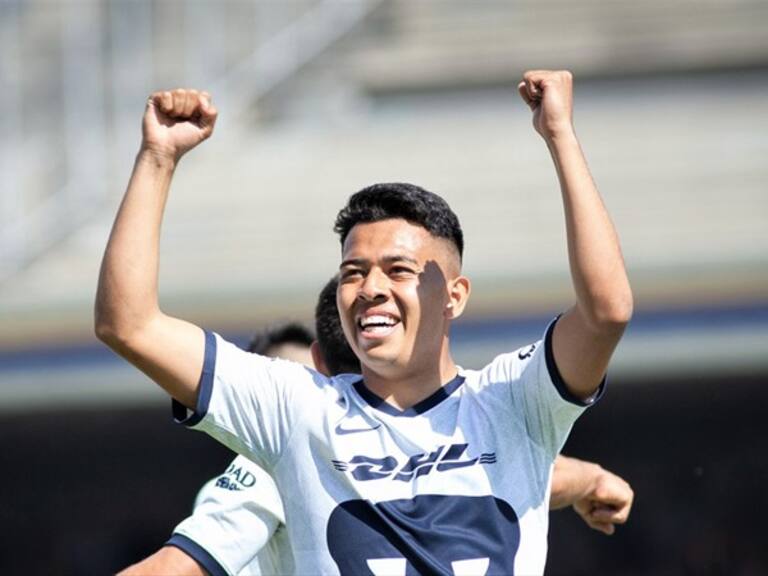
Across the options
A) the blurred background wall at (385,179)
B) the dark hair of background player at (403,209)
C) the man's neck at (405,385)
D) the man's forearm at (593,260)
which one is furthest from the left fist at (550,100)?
the blurred background wall at (385,179)

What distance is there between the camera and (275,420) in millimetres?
3721

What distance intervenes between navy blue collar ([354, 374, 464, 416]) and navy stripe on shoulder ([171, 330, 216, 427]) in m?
0.37

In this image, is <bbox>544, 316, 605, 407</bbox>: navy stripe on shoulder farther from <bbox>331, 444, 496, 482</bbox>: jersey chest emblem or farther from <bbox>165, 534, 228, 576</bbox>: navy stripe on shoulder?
<bbox>165, 534, 228, 576</bbox>: navy stripe on shoulder

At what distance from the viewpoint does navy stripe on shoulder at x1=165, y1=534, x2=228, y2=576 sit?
4078 millimetres

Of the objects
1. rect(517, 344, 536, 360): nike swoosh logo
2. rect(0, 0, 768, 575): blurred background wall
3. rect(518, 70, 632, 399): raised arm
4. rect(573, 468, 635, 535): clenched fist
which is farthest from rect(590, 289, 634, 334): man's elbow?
rect(0, 0, 768, 575): blurred background wall

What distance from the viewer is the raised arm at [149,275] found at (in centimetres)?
353

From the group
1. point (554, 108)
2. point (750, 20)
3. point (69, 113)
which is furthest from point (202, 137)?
point (69, 113)

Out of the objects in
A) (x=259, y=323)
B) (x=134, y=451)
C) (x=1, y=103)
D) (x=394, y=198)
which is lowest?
(x=134, y=451)

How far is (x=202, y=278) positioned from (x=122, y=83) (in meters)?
2.91

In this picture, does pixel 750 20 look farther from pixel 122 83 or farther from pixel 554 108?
pixel 554 108

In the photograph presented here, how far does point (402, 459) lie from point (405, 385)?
21 cm

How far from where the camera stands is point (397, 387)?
3.79 meters

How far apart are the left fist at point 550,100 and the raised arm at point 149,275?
722 millimetres

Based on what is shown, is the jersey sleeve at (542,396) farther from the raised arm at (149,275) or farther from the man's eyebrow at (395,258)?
the raised arm at (149,275)
